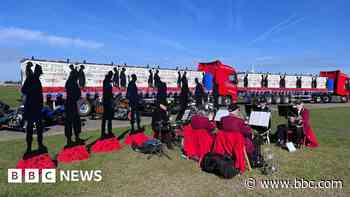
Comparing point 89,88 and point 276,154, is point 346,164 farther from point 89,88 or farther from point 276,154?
point 89,88

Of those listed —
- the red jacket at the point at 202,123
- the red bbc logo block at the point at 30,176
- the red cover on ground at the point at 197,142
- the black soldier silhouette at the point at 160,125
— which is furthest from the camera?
the black soldier silhouette at the point at 160,125

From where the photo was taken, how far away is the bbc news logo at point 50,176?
593 cm

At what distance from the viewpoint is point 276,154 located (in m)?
8.18

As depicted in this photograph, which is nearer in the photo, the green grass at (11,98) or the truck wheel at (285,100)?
the green grass at (11,98)

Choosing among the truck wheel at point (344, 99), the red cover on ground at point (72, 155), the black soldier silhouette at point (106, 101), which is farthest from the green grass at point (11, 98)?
the truck wheel at point (344, 99)

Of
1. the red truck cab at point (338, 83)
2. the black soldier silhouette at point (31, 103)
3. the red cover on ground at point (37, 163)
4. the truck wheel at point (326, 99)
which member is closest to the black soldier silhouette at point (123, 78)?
the black soldier silhouette at point (31, 103)

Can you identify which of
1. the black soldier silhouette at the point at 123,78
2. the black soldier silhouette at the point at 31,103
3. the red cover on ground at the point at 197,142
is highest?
the black soldier silhouette at the point at 123,78

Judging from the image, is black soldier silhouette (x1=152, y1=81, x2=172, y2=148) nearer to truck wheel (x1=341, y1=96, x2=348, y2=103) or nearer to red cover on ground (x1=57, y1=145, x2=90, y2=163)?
red cover on ground (x1=57, y1=145, x2=90, y2=163)

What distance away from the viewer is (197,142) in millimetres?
7688

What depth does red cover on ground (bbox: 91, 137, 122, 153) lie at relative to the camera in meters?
8.37

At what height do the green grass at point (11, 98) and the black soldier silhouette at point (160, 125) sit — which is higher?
the black soldier silhouette at point (160, 125)

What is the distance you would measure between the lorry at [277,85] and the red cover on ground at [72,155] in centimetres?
1821

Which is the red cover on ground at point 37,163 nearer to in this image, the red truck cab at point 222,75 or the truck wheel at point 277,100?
the red truck cab at point 222,75

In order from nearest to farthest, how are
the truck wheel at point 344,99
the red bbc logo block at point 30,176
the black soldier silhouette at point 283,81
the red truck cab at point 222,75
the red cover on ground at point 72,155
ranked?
1. the red bbc logo block at point 30,176
2. the red cover on ground at point 72,155
3. the red truck cab at point 222,75
4. the black soldier silhouette at point 283,81
5. the truck wheel at point 344,99
